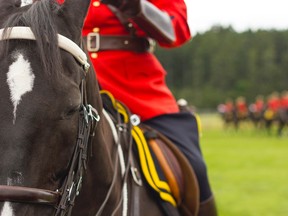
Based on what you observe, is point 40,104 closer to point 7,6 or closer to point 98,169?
point 7,6

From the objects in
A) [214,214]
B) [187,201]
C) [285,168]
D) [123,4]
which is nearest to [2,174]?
[123,4]

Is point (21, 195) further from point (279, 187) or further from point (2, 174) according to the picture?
point (279, 187)

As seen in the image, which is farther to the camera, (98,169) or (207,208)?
(207,208)

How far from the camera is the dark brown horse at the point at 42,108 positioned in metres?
1.73

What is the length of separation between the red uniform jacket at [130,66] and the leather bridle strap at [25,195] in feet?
4.52

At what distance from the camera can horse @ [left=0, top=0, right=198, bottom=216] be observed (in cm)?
173

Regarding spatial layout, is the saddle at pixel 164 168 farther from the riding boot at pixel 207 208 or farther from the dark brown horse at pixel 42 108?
the dark brown horse at pixel 42 108

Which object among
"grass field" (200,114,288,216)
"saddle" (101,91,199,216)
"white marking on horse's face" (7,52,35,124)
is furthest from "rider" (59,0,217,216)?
"grass field" (200,114,288,216)

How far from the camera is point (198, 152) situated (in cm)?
324

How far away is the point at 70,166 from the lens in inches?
76.1

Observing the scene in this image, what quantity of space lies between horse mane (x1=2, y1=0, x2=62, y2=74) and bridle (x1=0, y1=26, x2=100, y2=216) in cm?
3

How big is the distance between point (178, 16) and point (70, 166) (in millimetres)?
1527

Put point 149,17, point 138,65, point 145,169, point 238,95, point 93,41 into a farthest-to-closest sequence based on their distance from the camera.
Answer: point 238,95 → point 138,65 → point 93,41 → point 145,169 → point 149,17

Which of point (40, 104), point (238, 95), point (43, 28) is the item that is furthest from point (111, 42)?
point (238, 95)
